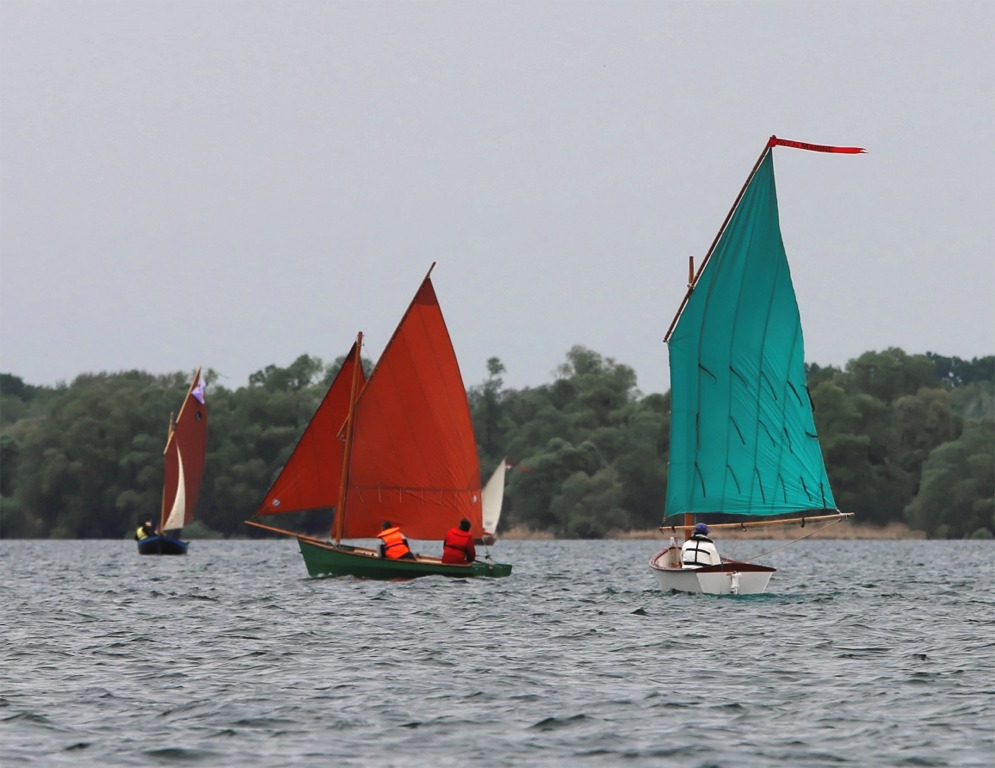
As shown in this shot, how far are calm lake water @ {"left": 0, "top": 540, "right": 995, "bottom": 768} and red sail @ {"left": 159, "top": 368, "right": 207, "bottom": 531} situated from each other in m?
45.5

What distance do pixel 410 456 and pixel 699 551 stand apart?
35.3 feet

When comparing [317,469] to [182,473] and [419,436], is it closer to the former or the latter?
[419,436]

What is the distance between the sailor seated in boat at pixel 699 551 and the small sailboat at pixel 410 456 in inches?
333

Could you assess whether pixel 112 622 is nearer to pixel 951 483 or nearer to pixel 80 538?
pixel 951 483

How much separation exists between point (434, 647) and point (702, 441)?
1542 cm

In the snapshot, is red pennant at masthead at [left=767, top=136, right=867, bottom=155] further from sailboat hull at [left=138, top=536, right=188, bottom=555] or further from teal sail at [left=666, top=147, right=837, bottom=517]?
sailboat hull at [left=138, top=536, right=188, bottom=555]

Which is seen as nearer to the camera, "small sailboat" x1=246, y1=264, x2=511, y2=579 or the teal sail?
the teal sail

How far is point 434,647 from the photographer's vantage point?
3003 centimetres

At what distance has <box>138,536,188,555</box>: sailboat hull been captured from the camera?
89.9m

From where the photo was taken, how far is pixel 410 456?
159ft

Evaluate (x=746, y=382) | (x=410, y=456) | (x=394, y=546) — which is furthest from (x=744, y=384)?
(x=394, y=546)

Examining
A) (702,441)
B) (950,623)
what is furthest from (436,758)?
(702,441)

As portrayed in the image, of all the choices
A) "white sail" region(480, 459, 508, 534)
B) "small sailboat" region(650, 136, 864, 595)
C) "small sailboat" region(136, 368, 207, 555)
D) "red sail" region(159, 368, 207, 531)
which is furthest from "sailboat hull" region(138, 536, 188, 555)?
"small sailboat" region(650, 136, 864, 595)

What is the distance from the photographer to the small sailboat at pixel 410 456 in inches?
1895
